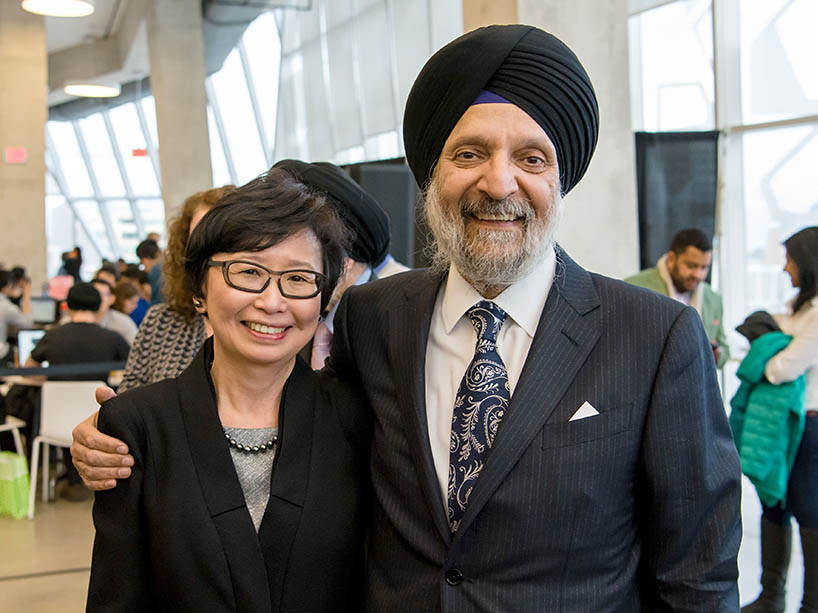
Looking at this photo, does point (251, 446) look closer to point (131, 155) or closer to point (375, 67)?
point (375, 67)

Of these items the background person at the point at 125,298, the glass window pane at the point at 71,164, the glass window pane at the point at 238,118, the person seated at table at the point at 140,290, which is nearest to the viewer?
the background person at the point at 125,298

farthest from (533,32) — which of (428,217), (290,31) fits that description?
(290,31)

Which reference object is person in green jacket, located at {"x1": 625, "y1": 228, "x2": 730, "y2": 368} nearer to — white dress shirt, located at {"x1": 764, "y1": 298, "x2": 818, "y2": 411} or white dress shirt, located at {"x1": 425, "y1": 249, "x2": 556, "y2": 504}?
white dress shirt, located at {"x1": 764, "y1": 298, "x2": 818, "y2": 411}

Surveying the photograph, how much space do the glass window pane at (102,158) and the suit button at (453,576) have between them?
80.4 ft

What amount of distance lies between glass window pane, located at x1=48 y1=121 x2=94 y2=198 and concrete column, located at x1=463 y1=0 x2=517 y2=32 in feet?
70.8

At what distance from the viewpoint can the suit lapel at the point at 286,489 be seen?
1632mm

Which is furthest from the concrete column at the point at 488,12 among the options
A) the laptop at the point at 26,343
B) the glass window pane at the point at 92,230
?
the glass window pane at the point at 92,230

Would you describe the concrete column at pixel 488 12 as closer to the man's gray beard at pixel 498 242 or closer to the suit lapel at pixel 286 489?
the man's gray beard at pixel 498 242

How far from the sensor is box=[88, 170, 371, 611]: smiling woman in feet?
5.27

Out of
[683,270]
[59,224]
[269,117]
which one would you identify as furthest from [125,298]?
[59,224]

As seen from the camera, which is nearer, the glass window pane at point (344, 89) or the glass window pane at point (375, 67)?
Result: the glass window pane at point (375, 67)

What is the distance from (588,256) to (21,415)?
4.70 metres

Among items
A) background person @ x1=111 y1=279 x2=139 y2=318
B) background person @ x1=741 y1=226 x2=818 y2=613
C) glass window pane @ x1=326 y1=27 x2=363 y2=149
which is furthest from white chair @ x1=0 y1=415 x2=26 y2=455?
glass window pane @ x1=326 y1=27 x2=363 y2=149

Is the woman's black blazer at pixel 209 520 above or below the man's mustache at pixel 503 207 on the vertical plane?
below
